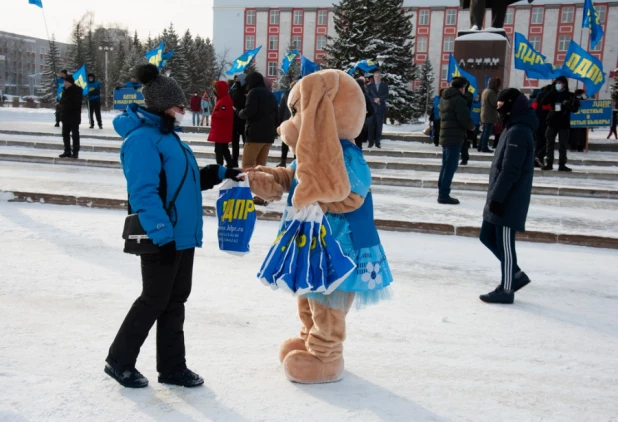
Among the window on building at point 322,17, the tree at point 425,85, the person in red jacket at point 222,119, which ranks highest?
the window on building at point 322,17

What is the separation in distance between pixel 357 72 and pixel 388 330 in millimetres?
11513

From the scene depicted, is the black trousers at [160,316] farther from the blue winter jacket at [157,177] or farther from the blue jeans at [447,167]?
the blue jeans at [447,167]

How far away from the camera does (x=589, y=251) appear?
6.38 meters

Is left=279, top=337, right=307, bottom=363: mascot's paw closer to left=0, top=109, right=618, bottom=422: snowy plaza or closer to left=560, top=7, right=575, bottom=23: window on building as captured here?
left=0, top=109, right=618, bottom=422: snowy plaza

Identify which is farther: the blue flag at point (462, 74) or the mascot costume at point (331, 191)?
the blue flag at point (462, 74)

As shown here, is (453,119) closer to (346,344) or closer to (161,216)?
(346,344)

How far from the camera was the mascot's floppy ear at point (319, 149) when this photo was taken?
2.83 m

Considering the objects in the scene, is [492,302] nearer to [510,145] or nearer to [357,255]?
[510,145]

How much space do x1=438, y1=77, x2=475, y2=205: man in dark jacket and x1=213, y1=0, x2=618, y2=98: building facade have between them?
59.4 m

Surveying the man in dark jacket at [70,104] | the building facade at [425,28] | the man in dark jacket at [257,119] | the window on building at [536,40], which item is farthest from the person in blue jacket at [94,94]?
the window on building at [536,40]

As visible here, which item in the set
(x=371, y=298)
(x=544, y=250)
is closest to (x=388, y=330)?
(x=371, y=298)

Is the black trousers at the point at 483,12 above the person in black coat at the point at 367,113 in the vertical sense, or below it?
above

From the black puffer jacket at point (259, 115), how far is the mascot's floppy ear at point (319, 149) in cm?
520

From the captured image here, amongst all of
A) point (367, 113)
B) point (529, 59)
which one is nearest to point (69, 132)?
point (367, 113)
